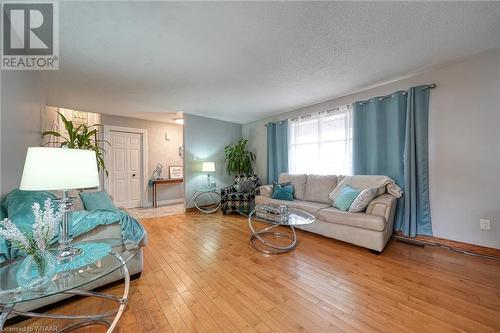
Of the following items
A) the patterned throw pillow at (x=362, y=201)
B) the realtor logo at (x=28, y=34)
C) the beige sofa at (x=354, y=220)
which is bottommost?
the beige sofa at (x=354, y=220)

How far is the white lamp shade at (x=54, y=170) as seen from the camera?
39.9 inches

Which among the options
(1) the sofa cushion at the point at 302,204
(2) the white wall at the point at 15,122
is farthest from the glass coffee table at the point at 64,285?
(1) the sofa cushion at the point at 302,204

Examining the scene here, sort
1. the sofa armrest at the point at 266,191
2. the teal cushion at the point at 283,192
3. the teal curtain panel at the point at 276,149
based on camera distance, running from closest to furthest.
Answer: the teal cushion at the point at 283,192 → the sofa armrest at the point at 266,191 → the teal curtain panel at the point at 276,149

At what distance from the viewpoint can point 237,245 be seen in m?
2.48

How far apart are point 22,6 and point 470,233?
498cm

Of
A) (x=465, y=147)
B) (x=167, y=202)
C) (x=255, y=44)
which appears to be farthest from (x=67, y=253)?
(x=167, y=202)

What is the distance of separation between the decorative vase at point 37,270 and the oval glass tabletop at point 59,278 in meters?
0.02

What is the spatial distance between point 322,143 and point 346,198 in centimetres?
140

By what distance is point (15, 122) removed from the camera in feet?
5.67

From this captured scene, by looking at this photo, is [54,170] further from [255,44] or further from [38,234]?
[255,44]

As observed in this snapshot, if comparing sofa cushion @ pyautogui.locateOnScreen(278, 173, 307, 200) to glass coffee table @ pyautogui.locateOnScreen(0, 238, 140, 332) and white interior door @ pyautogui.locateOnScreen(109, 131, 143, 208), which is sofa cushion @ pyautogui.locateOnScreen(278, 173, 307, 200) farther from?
white interior door @ pyautogui.locateOnScreen(109, 131, 143, 208)

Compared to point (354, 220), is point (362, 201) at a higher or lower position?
higher

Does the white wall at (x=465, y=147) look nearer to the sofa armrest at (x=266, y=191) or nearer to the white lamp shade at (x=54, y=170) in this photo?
the sofa armrest at (x=266, y=191)

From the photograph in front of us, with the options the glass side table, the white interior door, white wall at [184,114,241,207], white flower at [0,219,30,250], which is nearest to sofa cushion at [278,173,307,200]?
the glass side table
